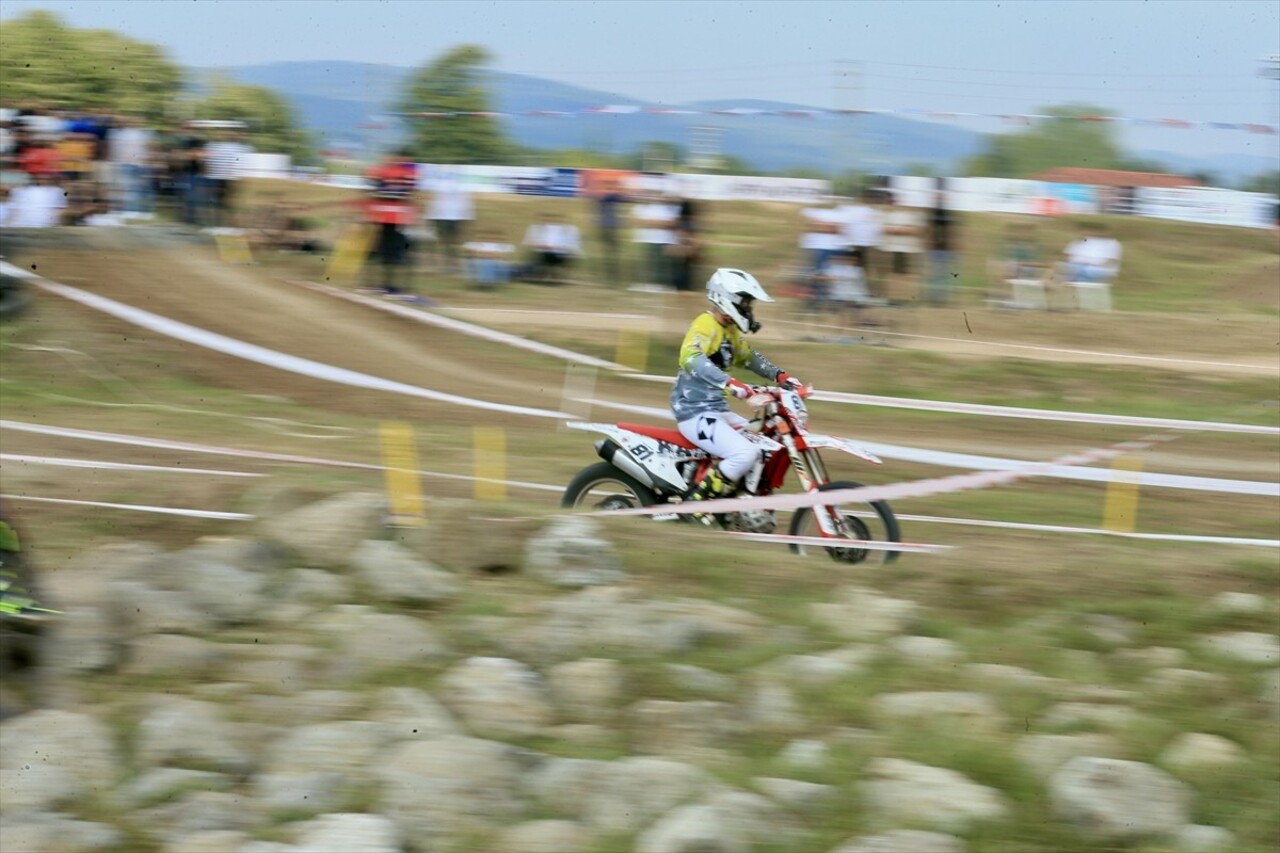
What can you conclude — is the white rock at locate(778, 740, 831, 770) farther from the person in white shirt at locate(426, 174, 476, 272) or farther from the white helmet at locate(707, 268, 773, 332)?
the person in white shirt at locate(426, 174, 476, 272)

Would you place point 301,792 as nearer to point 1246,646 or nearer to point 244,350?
point 1246,646

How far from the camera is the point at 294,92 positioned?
55.5 ft

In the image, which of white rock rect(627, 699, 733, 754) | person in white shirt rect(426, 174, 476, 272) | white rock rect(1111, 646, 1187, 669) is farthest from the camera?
person in white shirt rect(426, 174, 476, 272)

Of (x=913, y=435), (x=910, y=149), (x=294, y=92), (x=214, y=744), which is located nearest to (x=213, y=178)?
(x=294, y=92)

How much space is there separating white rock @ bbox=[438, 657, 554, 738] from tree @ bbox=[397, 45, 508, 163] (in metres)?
12.3

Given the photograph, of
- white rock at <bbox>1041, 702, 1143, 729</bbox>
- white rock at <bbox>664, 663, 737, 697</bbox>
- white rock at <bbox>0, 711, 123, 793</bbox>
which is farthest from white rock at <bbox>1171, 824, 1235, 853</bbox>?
white rock at <bbox>0, 711, 123, 793</bbox>

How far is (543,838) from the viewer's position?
19.7ft

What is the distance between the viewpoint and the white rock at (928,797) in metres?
6.12

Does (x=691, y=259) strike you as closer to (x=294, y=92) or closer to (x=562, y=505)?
(x=294, y=92)

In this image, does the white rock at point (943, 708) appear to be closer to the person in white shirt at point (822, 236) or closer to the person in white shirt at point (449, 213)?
the person in white shirt at point (822, 236)

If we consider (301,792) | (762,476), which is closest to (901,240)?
(762,476)

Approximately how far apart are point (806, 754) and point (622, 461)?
3.18 meters

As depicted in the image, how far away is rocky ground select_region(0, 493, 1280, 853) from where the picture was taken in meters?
6.11

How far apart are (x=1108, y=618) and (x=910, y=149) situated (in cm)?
1142
